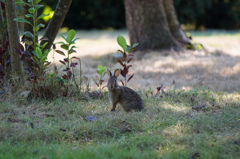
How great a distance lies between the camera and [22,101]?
4.75 metres

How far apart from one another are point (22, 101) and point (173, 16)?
6.68 meters

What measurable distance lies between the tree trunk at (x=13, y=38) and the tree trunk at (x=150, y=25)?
17.1 ft

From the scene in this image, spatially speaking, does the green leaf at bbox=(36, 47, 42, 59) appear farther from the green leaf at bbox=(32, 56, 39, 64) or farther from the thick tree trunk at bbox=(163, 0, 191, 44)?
the thick tree trunk at bbox=(163, 0, 191, 44)

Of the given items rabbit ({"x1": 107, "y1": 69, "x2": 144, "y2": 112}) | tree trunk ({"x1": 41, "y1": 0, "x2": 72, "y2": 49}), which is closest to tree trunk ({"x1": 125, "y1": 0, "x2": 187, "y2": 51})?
tree trunk ({"x1": 41, "y1": 0, "x2": 72, "y2": 49})

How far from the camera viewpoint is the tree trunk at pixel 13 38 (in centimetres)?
480

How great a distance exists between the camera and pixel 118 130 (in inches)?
150

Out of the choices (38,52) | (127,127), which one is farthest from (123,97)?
(38,52)

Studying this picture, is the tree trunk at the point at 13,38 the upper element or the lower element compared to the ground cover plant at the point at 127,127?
upper

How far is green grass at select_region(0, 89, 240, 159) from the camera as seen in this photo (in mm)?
3221

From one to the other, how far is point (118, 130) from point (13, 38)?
8.19 feet

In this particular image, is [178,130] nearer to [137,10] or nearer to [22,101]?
[22,101]

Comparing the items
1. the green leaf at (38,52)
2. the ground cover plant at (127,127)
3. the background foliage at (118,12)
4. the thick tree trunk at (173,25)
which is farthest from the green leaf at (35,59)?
the background foliage at (118,12)

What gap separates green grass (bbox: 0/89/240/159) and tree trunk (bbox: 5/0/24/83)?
54 centimetres

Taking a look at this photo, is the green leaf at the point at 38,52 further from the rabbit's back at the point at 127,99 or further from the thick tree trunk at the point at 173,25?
the thick tree trunk at the point at 173,25
